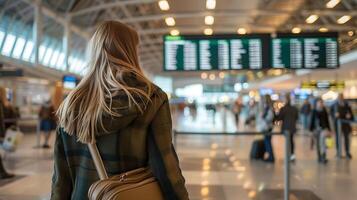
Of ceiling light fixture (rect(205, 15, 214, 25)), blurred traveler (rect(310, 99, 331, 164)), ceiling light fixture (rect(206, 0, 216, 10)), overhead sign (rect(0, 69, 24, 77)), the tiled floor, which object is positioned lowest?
the tiled floor

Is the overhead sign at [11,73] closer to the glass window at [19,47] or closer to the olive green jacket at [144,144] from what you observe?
the glass window at [19,47]

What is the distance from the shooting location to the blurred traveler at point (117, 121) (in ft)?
5.56

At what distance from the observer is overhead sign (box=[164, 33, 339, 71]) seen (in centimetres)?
1000

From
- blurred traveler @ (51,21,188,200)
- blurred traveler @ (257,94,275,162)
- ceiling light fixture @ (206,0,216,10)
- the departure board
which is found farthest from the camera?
ceiling light fixture @ (206,0,216,10)

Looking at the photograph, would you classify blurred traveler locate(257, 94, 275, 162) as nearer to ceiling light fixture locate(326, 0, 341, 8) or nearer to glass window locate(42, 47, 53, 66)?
ceiling light fixture locate(326, 0, 341, 8)

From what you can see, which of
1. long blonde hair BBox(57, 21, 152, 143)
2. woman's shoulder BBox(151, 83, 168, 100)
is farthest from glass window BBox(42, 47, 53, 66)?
woman's shoulder BBox(151, 83, 168, 100)

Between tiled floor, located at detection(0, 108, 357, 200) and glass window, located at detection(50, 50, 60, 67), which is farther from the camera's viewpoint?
glass window, located at detection(50, 50, 60, 67)

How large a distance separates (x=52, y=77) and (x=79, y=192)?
70.9 ft

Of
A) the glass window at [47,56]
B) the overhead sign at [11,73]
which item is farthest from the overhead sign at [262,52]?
the glass window at [47,56]

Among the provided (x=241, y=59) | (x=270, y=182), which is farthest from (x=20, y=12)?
(x=270, y=182)

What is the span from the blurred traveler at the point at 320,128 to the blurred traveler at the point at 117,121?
30.8 feet

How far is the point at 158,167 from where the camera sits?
1.72m

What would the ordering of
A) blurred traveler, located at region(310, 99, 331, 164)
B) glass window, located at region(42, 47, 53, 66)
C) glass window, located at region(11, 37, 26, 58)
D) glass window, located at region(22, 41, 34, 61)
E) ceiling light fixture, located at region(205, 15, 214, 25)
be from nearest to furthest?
1. blurred traveler, located at region(310, 99, 331, 164)
2. ceiling light fixture, located at region(205, 15, 214, 25)
3. glass window, located at region(11, 37, 26, 58)
4. glass window, located at region(22, 41, 34, 61)
5. glass window, located at region(42, 47, 53, 66)

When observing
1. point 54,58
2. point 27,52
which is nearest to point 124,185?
point 27,52
